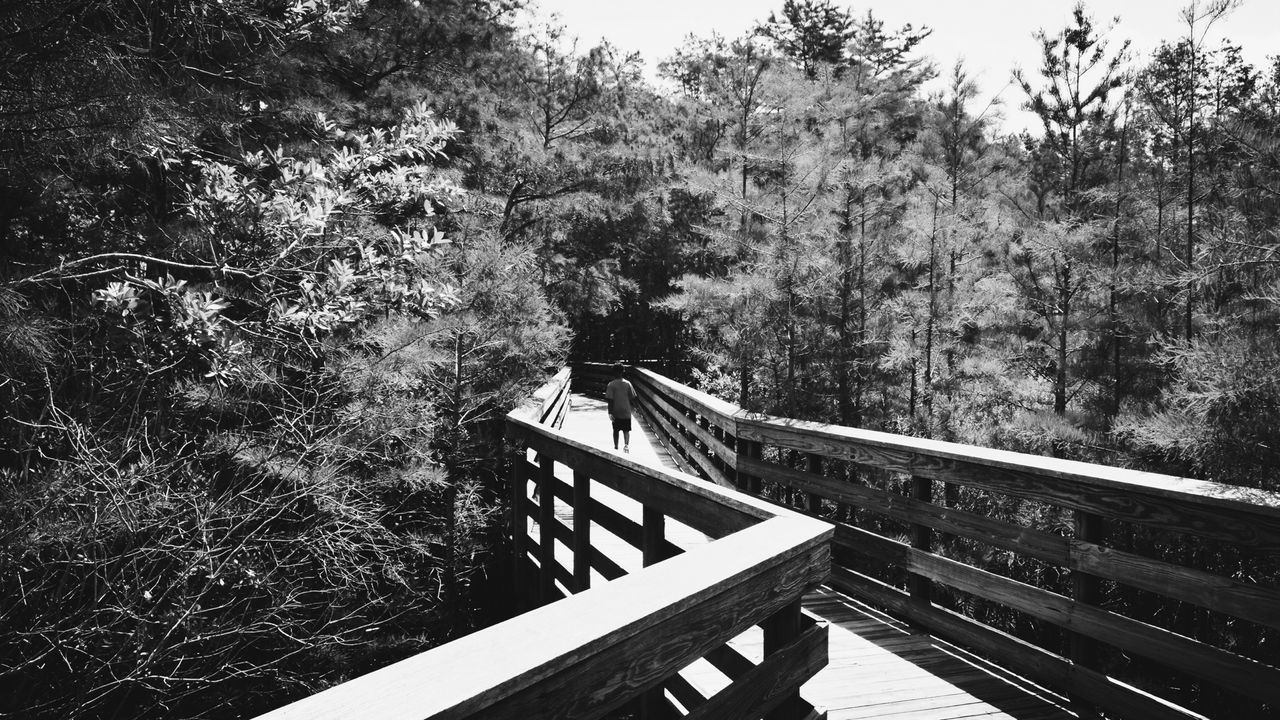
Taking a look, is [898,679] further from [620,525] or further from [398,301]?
[398,301]

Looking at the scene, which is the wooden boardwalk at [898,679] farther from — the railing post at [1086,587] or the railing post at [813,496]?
the railing post at [813,496]

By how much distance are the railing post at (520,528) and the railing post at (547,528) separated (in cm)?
75

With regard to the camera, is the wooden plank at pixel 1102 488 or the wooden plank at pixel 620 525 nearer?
the wooden plank at pixel 1102 488

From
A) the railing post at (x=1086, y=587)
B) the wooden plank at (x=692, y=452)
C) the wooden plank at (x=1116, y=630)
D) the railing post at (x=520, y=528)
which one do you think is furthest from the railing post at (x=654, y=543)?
the wooden plank at (x=692, y=452)

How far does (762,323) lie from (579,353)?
79.8 feet

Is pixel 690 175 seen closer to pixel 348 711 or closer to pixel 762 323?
pixel 762 323

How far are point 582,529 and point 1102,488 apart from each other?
2522 mm

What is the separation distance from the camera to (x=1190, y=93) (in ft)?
25.0

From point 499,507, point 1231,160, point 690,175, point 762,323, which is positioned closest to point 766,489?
point 762,323

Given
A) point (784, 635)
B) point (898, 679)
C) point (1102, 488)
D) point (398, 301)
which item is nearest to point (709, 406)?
point (398, 301)

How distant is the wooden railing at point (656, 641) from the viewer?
1076 millimetres

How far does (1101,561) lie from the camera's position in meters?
2.96

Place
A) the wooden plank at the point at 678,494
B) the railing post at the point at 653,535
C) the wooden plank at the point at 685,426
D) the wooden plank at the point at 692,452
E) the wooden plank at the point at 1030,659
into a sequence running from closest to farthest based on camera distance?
1. the wooden plank at the point at 678,494
2. the wooden plank at the point at 1030,659
3. the railing post at the point at 653,535
4. the wooden plank at the point at 685,426
5. the wooden plank at the point at 692,452

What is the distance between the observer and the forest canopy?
3.96 metres
